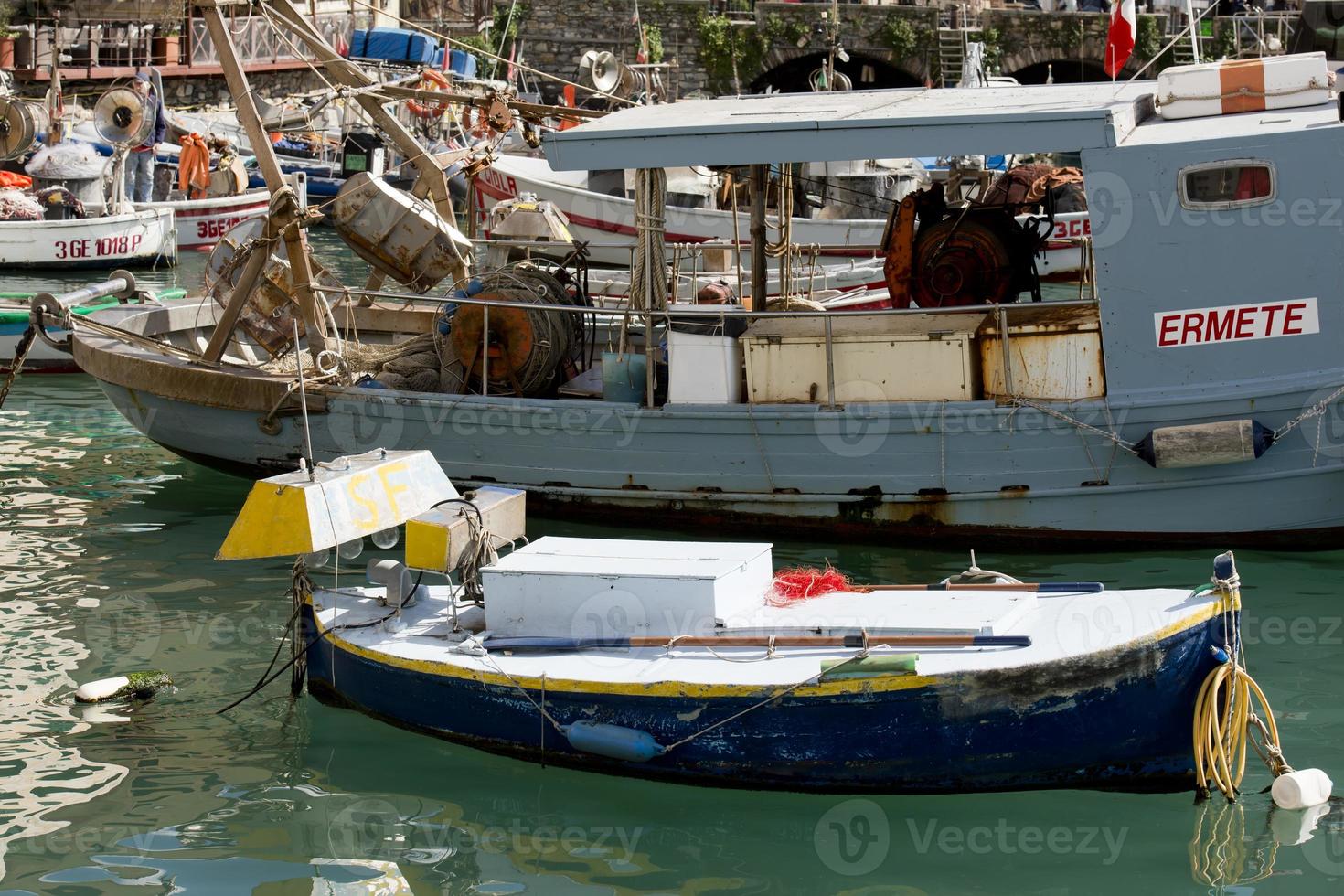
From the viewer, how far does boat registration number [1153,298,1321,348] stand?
10.0 metres

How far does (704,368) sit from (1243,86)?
4.23m

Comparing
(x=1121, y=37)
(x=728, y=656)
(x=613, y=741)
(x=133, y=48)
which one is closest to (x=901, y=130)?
(x=728, y=656)

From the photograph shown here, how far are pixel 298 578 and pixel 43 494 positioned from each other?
18.5ft

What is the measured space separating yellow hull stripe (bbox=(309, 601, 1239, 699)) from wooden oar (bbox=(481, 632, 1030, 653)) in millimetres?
281

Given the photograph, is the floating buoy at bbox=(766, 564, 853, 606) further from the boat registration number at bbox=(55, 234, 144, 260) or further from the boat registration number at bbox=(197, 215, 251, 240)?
the boat registration number at bbox=(197, 215, 251, 240)

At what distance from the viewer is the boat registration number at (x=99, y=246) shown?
24.0 metres

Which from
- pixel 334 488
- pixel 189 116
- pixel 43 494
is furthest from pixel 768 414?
pixel 189 116

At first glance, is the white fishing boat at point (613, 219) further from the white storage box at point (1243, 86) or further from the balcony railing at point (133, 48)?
the balcony railing at point (133, 48)

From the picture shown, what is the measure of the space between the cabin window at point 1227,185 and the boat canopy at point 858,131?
0.55 m

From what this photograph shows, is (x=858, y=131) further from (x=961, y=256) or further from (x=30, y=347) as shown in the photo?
(x=30, y=347)

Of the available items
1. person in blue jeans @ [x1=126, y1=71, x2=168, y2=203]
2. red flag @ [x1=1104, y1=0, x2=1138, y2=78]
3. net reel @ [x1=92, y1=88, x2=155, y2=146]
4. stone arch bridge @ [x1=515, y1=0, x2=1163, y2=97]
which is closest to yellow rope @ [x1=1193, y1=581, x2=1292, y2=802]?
red flag @ [x1=1104, y1=0, x2=1138, y2=78]

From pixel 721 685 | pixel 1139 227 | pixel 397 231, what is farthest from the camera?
pixel 397 231

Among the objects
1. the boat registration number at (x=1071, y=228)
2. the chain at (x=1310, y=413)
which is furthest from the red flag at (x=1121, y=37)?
the chain at (x=1310, y=413)

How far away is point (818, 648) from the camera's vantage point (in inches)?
298
